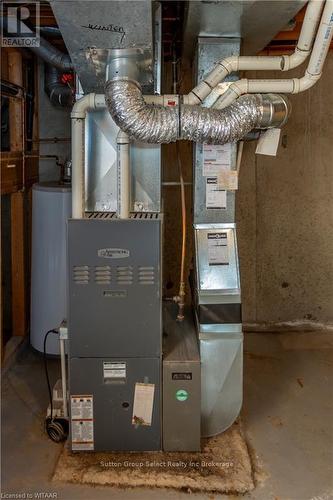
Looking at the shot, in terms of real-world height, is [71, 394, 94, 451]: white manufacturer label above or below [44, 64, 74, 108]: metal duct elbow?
below

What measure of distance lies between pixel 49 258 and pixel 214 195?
130 centimetres

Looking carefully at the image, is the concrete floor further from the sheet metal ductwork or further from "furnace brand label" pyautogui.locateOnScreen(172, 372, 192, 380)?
the sheet metal ductwork

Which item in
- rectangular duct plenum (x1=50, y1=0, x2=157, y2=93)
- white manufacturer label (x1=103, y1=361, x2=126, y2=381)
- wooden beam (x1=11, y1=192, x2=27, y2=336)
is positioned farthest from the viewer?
wooden beam (x1=11, y1=192, x2=27, y2=336)

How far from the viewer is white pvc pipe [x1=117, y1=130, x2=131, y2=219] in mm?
2178

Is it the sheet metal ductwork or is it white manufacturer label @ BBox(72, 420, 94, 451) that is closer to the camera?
the sheet metal ductwork

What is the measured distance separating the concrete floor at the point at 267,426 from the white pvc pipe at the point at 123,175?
1235mm

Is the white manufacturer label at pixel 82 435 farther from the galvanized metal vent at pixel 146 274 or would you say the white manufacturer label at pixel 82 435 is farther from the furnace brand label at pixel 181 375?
the galvanized metal vent at pixel 146 274

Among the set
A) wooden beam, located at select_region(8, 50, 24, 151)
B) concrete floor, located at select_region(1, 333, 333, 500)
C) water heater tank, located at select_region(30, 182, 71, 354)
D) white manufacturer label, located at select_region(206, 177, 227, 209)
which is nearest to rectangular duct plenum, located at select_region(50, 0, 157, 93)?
white manufacturer label, located at select_region(206, 177, 227, 209)

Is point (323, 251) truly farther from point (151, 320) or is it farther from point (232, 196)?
point (151, 320)

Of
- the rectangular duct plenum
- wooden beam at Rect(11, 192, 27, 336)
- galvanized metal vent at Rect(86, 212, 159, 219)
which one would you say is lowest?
wooden beam at Rect(11, 192, 27, 336)

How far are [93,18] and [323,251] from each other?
2755 millimetres

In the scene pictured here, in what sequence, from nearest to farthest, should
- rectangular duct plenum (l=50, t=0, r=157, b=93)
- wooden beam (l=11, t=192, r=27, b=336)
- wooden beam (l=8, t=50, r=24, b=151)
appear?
rectangular duct plenum (l=50, t=0, r=157, b=93)
wooden beam (l=8, t=50, r=24, b=151)
wooden beam (l=11, t=192, r=27, b=336)

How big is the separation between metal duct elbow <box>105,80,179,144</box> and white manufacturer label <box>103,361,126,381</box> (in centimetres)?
106

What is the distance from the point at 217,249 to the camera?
236cm
